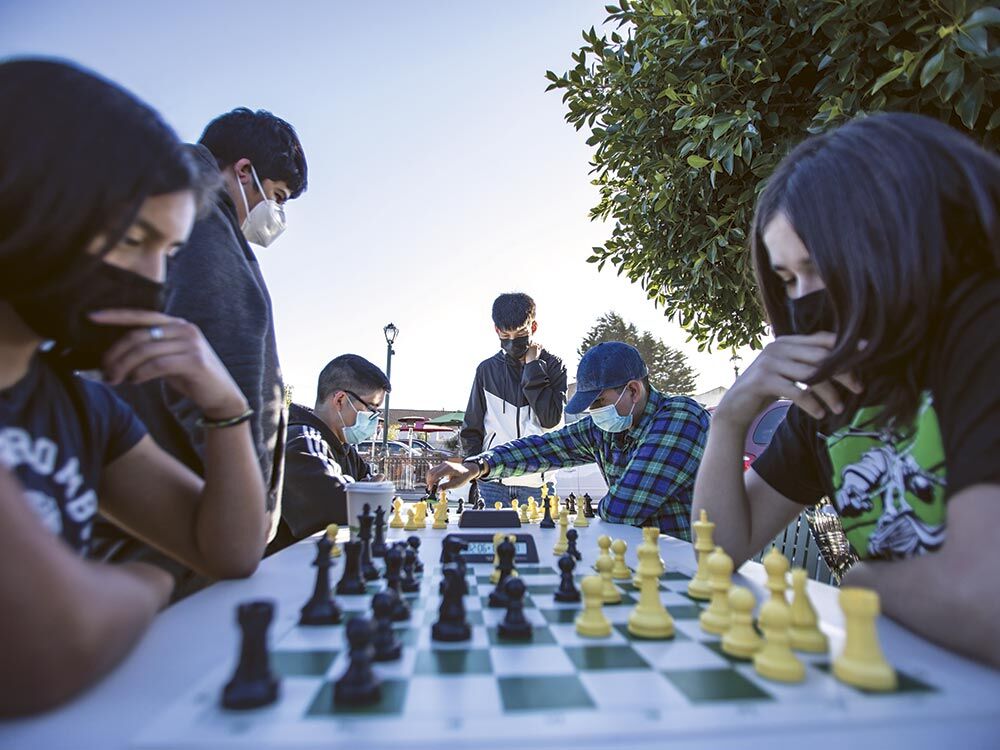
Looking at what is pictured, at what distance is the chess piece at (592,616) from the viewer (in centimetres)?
97

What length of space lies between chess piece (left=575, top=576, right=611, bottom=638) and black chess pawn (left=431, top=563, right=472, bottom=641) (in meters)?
0.18

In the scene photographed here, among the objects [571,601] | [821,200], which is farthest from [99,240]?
[821,200]

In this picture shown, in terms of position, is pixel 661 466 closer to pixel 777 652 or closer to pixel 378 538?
pixel 378 538

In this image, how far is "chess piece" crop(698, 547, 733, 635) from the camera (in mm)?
990

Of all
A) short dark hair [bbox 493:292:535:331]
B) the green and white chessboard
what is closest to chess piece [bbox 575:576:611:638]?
the green and white chessboard

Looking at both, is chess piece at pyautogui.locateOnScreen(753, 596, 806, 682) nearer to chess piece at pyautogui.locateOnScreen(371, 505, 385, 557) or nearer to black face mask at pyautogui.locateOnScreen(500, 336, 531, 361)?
chess piece at pyautogui.locateOnScreen(371, 505, 385, 557)

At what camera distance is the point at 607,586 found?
1205 millimetres

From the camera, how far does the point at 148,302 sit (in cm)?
101

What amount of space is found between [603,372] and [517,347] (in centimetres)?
138

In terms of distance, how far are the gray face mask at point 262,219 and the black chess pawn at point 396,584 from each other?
4.75 ft

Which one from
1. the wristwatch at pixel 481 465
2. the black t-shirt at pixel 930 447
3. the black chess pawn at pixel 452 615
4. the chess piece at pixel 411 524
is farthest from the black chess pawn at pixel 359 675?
the wristwatch at pixel 481 465

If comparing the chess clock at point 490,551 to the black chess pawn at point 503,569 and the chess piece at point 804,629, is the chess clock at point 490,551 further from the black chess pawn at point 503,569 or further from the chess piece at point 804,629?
the chess piece at point 804,629

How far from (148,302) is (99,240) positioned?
146 mm

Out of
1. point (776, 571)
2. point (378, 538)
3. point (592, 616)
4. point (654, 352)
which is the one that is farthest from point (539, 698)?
point (654, 352)
